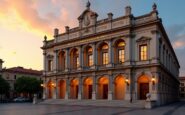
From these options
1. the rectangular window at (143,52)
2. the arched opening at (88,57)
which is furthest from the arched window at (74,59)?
the rectangular window at (143,52)

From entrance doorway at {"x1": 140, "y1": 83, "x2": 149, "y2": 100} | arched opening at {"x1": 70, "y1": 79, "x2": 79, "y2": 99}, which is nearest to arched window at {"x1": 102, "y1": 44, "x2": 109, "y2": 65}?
arched opening at {"x1": 70, "y1": 79, "x2": 79, "y2": 99}

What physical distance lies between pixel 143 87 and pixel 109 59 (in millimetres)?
7798

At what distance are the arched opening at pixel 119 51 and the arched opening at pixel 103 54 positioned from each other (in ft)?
8.06

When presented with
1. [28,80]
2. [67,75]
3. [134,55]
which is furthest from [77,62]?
[28,80]

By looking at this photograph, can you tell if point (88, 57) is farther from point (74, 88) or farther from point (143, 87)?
point (143, 87)

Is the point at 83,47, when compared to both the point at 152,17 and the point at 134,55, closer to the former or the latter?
the point at 134,55

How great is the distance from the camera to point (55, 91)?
198 feet

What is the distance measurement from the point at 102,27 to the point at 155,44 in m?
11.5

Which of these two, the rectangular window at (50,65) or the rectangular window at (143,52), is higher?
the rectangular window at (143,52)

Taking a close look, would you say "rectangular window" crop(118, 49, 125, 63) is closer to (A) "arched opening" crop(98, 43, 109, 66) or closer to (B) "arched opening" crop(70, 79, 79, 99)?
(A) "arched opening" crop(98, 43, 109, 66)

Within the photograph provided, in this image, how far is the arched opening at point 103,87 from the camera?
52312 millimetres

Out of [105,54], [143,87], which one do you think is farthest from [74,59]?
[143,87]

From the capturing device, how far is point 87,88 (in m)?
55.7

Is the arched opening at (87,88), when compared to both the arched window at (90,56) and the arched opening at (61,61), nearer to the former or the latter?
the arched window at (90,56)
